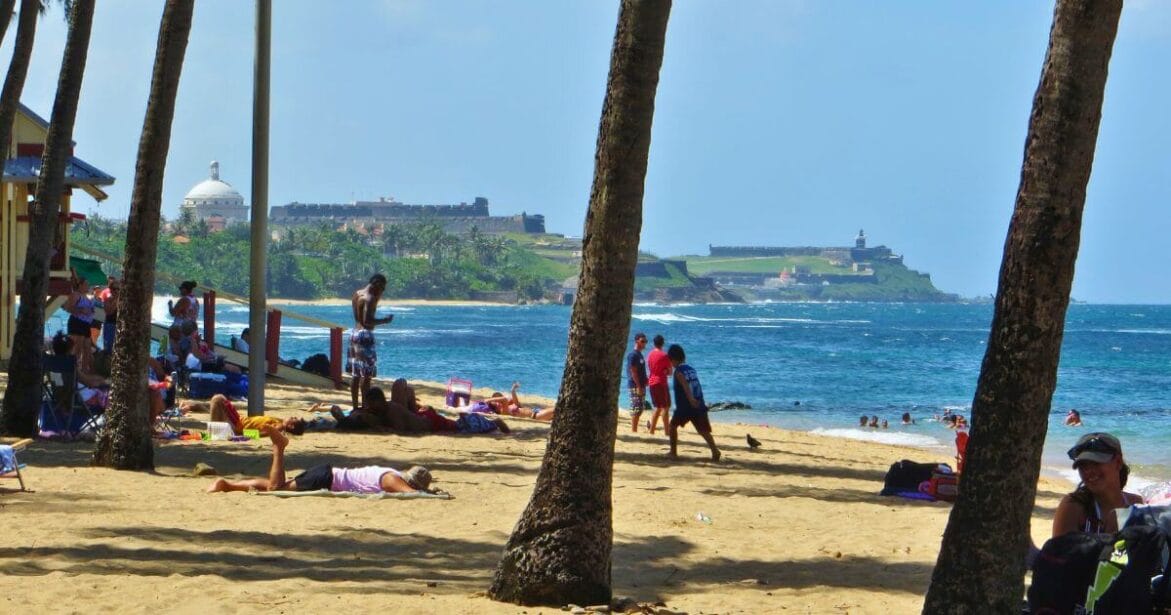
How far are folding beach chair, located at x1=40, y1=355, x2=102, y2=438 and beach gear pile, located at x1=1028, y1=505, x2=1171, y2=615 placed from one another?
32.3 ft

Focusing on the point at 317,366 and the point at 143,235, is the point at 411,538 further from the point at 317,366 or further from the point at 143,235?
the point at 317,366

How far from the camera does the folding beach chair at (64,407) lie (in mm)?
13164

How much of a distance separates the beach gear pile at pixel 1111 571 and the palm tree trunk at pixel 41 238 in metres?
9.82

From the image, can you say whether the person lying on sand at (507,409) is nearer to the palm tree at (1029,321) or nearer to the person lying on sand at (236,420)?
the person lying on sand at (236,420)

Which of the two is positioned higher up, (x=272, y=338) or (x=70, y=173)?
(x=70, y=173)

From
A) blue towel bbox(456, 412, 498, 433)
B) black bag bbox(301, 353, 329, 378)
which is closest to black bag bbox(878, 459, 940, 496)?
blue towel bbox(456, 412, 498, 433)

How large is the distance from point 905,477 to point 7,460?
278 inches

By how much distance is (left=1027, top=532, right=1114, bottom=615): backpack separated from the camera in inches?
203

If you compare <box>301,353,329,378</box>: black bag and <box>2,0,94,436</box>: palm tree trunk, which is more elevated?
<box>2,0,94,436</box>: palm tree trunk

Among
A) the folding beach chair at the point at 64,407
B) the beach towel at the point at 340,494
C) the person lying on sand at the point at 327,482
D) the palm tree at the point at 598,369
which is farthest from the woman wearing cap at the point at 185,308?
the palm tree at the point at 598,369

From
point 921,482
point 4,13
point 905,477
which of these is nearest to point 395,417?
point 905,477

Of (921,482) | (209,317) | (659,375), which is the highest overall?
(659,375)

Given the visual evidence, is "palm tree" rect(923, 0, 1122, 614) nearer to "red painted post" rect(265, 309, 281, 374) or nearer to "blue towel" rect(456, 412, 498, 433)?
"blue towel" rect(456, 412, 498, 433)

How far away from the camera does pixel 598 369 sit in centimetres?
690
